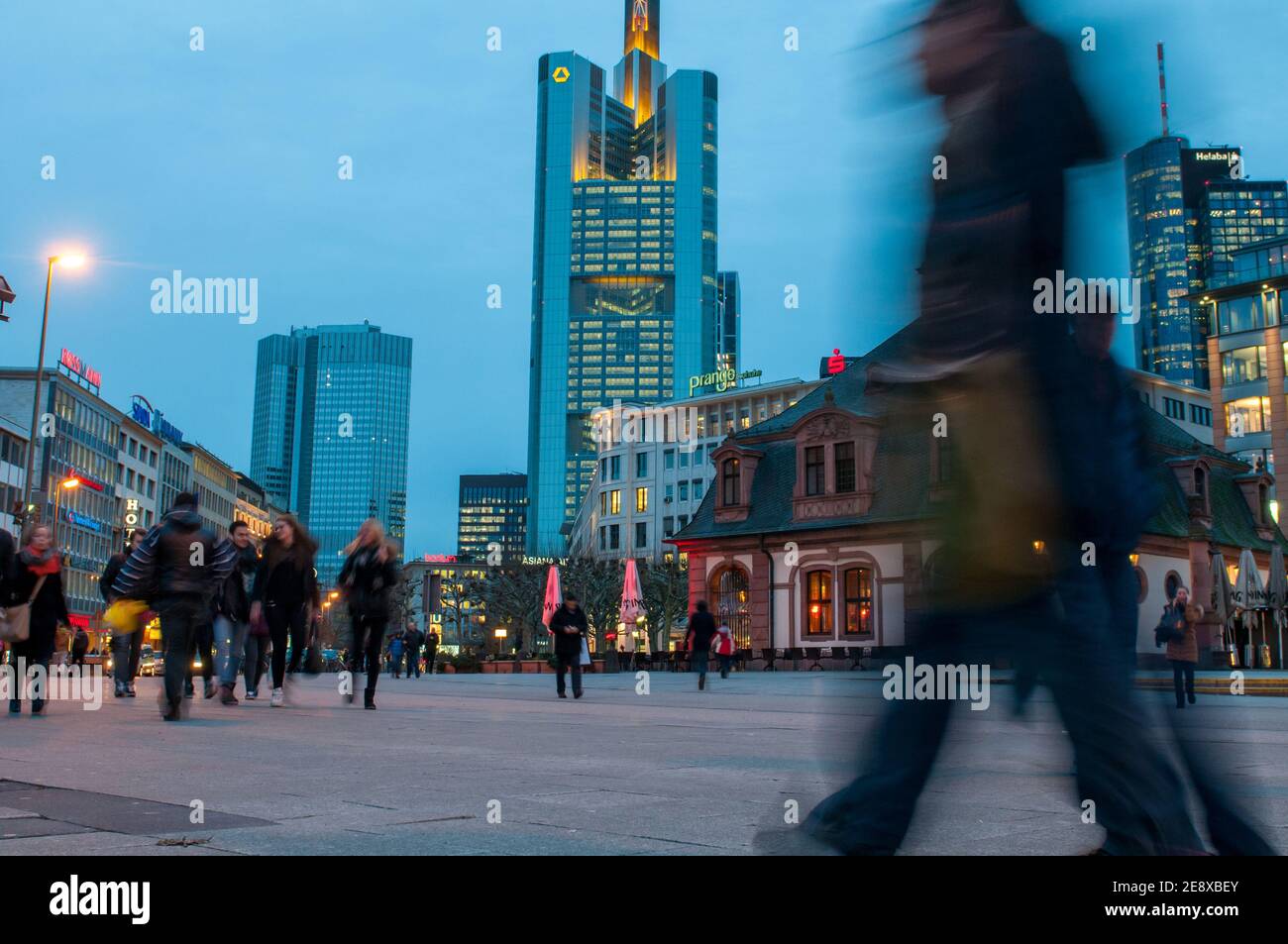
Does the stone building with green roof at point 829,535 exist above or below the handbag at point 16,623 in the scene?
above

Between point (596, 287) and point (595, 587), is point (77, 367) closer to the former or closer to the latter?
point (595, 587)

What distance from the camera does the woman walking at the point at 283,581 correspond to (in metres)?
→ 13.0

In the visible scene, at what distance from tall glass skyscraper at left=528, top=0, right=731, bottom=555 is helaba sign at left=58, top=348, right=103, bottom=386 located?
103 m

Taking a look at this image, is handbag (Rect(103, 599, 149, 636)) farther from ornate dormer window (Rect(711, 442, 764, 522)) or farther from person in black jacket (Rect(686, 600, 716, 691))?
ornate dormer window (Rect(711, 442, 764, 522))

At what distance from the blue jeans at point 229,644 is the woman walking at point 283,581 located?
0.69 m

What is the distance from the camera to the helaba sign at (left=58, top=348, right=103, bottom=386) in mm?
83250

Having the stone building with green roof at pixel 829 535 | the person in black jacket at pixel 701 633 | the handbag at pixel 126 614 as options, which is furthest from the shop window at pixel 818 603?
the handbag at pixel 126 614

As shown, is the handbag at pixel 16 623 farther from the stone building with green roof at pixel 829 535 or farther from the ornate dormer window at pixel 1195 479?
the ornate dormer window at pixel 1195 479

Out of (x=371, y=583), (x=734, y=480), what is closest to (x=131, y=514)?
(x=734, y=480)

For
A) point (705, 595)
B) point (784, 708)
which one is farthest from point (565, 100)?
point (784, 708)

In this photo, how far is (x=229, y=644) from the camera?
45.5ft

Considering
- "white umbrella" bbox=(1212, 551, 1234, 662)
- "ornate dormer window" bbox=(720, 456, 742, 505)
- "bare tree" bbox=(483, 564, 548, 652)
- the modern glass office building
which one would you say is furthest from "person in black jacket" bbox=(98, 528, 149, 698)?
the modern glass office building

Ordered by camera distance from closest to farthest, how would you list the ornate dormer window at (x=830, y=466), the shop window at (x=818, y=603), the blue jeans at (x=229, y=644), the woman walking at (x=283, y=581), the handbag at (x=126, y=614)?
1. the handbag at (x=126, y=614)
2. the woman walking at (x=283, y=581)
3. the blue jeans at (x=229, y=644)
4. the ornate dormer window at (x=830, y=466)
5. the shop window at (x=818, y=603)
